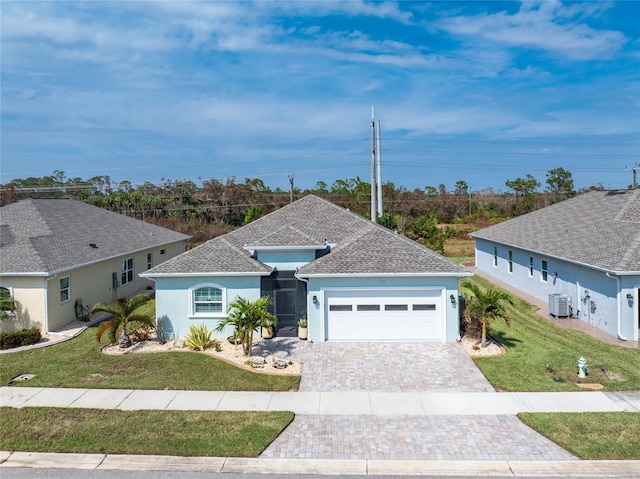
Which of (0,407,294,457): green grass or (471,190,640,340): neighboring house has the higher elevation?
(471,190,640,340): neighboring house

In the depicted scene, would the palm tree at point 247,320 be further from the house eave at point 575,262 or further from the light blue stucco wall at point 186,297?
the house eave at point 575,262

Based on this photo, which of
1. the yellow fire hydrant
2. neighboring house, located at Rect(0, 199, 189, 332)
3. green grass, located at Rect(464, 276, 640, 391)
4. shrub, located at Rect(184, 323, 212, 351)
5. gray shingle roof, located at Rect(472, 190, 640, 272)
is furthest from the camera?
neighboring house, located at Rect(0, 199, 189, 332)

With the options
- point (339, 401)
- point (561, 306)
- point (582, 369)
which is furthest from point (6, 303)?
point (561, 306)

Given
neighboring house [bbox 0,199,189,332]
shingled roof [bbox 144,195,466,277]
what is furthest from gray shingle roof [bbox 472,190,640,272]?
neighboring house [bbox 0,199,189,332]

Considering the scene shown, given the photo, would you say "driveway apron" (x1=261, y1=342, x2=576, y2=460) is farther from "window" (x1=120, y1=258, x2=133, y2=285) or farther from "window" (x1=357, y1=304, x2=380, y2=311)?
"window" (x1=120, y1=258, x2=133, y2=285)

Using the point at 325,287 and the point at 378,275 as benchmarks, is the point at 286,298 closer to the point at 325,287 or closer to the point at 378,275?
the point at 325,287
